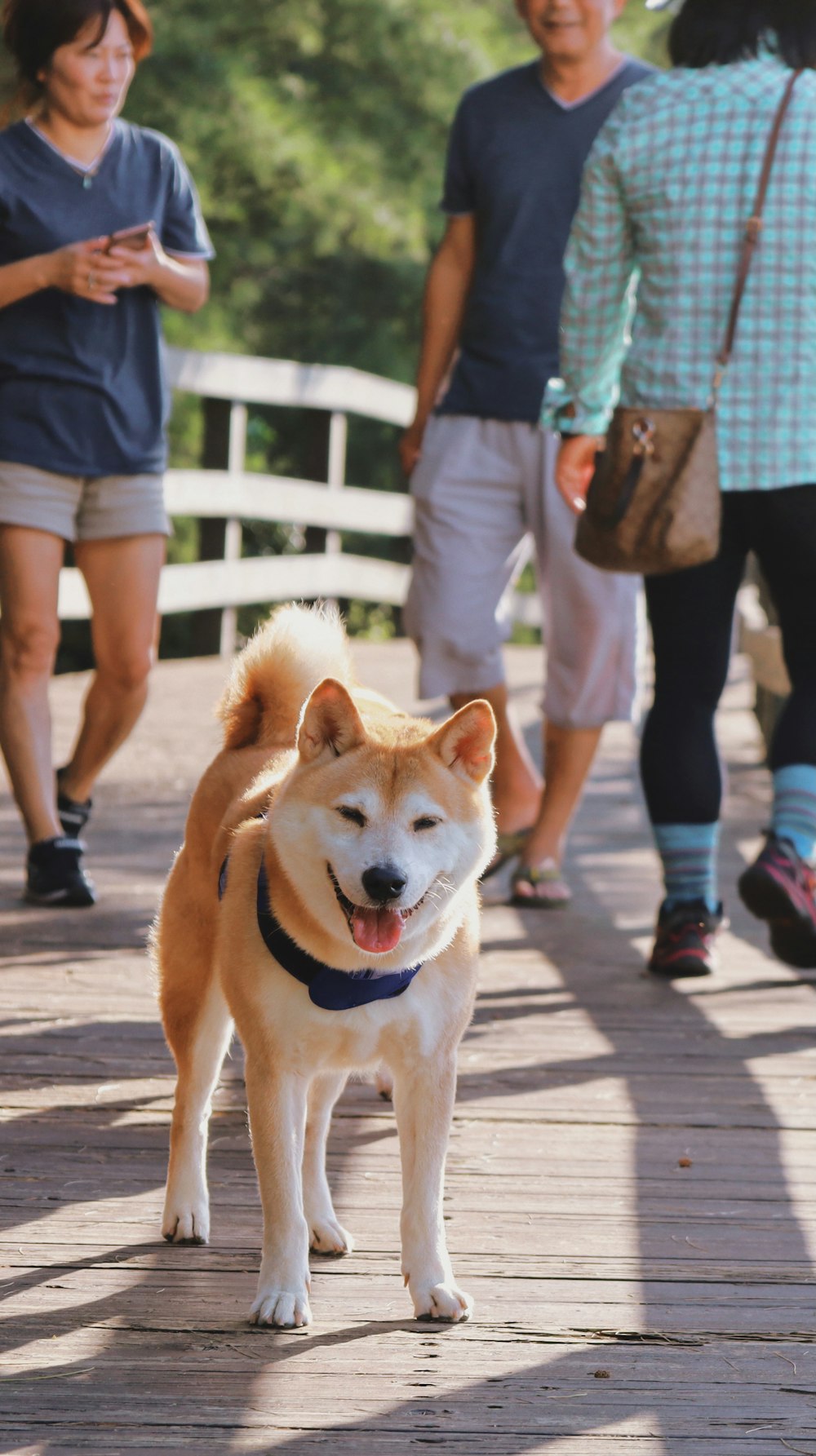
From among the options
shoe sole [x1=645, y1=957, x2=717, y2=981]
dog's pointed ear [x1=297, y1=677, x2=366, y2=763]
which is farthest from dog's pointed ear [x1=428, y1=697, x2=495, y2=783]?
shoe sole [x1=645, y1=957, x2=717, y2=981]

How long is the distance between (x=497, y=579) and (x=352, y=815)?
8.39 feet

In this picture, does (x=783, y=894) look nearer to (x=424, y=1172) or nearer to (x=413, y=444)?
(x=424, y=1172)

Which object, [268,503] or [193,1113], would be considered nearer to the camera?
[193,1113]

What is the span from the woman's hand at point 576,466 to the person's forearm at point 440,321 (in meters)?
0.77

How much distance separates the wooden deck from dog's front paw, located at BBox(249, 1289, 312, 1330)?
0.06 ft

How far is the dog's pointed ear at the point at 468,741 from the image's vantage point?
2395 mm

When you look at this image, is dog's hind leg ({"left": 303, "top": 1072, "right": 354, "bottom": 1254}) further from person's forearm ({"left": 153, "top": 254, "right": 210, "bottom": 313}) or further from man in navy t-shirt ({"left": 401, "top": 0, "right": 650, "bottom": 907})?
person's forearm ({"left": 153, "top": 254, "right": 210, "bottom": 313})

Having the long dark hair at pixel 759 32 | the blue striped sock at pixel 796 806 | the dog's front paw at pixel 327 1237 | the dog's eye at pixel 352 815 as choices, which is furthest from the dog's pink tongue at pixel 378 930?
the long dark hair at pixel 759 32

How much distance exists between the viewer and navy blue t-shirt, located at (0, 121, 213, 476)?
4.29 metres

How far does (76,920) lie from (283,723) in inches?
70.3

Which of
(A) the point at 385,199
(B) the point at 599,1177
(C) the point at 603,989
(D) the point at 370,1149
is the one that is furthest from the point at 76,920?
(A) the point at 385,199

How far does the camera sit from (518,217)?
466cm

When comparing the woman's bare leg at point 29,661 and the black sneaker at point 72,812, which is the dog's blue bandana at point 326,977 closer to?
the woman's bare leg at point 29,661

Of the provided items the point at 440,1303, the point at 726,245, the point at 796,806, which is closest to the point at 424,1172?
the point at 440,1303
